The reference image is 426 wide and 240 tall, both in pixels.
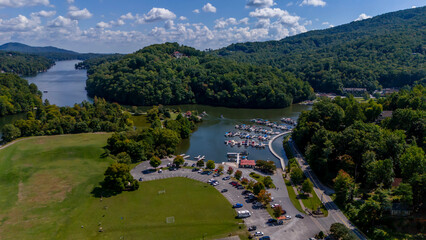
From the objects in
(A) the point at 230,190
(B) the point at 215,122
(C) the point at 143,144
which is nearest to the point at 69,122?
(C) the point at 143,144

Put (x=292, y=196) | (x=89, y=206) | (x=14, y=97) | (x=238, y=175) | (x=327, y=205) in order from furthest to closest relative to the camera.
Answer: (x=14, y=97)
(x=238, y=175)
(x=292, y=196)
(x=89, y=206)
(x=327, y=205)

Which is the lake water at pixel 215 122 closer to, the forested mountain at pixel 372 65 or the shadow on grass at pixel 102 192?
the shadow on grass at pixel 102 192

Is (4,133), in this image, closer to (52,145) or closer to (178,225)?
(52,145)

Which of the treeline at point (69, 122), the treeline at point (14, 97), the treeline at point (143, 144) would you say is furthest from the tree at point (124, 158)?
the treeline at point (14, 97)

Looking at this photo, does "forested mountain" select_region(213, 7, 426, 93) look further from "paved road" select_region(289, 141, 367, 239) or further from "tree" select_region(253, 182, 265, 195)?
"tree" select_region(253, 182, 265, 195)

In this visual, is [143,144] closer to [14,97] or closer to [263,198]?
[263,198]

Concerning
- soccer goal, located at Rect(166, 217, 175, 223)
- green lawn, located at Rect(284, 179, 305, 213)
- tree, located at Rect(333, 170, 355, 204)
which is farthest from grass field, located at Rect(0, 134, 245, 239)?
tree, located at Rect(333, 170, 355, 204)
